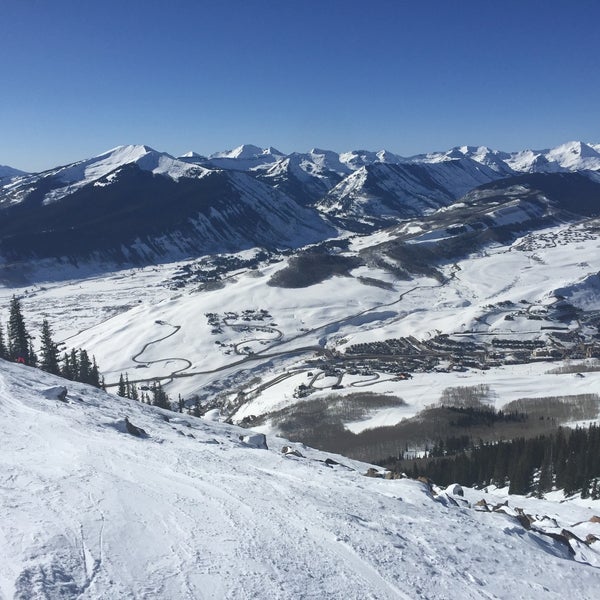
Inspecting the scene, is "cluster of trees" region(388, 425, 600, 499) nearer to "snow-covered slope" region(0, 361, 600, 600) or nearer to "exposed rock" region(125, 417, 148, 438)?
"snow-covered slope" region(0, 361, 600, 600)

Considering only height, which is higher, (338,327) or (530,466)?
(530,466)

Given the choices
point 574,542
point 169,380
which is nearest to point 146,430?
point 574,542

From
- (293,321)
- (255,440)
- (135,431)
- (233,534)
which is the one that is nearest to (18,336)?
(255,440)

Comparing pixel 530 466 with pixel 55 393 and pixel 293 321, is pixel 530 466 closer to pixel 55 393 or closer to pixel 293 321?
pixel 55 393

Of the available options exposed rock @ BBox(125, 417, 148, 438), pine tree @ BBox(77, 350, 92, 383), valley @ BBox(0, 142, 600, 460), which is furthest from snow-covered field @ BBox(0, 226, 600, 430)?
exposed rock @ BBox(125, 417, 148, 438)

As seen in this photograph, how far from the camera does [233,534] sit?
543 inches

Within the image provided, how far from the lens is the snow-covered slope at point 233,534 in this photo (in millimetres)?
11562

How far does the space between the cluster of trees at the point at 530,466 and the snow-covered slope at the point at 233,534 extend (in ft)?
64.1

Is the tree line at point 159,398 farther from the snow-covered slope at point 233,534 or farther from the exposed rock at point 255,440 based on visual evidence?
the snow-covered slope at point 233,534

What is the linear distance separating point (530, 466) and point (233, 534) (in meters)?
34.0

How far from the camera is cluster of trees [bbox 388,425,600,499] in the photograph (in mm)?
37000

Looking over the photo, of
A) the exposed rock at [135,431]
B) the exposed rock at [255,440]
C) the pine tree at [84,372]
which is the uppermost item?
the exposed rock at [135,431]

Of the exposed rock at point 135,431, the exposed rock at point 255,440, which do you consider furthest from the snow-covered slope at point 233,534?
the exposed rock at point 255,440

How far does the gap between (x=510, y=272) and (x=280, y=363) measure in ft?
324
